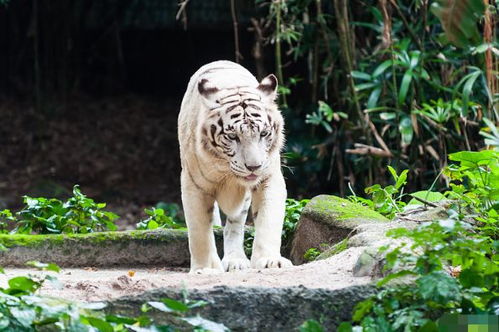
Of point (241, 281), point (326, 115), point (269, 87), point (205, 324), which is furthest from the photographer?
point (326, 115)

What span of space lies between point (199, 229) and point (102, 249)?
86 cm

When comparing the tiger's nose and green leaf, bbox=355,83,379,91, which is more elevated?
the tiger's nose

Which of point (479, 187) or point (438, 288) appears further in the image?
point (479, 187)

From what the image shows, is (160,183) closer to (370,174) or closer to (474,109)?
(370,174)

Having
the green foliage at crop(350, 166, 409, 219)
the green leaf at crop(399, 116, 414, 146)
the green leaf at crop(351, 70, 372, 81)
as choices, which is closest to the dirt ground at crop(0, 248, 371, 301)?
the green foliage at crop(350, 166, 409, 219)

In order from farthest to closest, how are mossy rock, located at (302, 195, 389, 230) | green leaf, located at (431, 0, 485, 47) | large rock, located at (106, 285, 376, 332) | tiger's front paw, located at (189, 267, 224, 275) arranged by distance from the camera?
mossy rock, located at (302, 195, 389, 230)
tiger's front paw, located at (189, 267, 224, 275)
large rock, located at (106, 285, 376, 332)
green leaf, located at (431, 0, 485, 47)

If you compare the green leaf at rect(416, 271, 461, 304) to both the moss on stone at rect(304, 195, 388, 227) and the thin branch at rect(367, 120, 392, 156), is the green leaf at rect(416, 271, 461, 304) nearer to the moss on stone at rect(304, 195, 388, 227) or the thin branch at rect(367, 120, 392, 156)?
the moss on stone at rect(304, 195, 388, 227)

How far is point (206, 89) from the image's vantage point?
19.0 ft

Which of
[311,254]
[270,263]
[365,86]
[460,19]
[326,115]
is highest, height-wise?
[460,19]

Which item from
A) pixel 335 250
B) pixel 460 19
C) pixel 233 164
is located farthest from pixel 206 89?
pixel 460 19

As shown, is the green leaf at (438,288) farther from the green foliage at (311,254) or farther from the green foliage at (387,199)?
the green foliage at (387,199)

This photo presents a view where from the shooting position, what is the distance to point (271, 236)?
5.68m

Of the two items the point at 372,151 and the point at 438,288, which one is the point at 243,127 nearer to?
the point at 438,288

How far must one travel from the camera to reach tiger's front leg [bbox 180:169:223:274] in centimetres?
586
